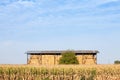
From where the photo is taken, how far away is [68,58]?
5153cm

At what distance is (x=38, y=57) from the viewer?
56.2 metres

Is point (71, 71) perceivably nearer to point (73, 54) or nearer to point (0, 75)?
point (0, 75)

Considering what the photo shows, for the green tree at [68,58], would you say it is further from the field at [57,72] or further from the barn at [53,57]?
the field at [57,72]

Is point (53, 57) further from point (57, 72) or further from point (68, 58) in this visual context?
point (57, 72)

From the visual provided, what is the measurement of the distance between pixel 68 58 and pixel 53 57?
16.3ft

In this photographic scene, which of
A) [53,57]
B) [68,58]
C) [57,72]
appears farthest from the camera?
[53,57]

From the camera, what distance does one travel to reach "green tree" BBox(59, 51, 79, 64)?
170 ft

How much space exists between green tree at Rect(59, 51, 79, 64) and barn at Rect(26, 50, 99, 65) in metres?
1.68

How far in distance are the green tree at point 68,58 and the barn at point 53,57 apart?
168 cm

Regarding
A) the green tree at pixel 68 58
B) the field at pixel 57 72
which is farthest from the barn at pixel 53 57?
the field at pixel 57 72

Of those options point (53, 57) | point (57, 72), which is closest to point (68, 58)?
point (53, 57)

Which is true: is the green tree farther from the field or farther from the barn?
the field

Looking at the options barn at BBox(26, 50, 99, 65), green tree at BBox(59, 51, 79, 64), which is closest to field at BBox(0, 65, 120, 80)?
green tree at BBox(59, 51, 79, 64)

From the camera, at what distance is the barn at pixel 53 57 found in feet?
179
